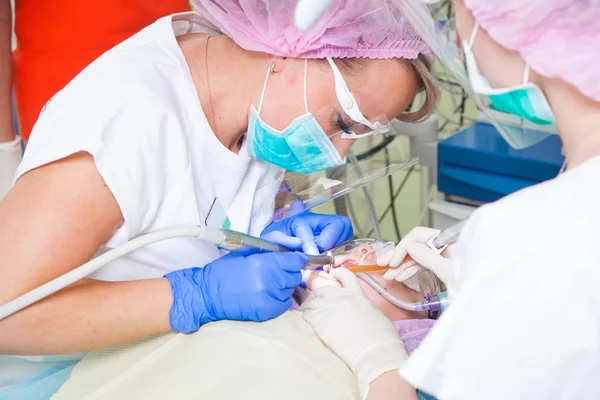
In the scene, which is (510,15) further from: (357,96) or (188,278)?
(188,278)

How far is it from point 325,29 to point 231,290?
55cm

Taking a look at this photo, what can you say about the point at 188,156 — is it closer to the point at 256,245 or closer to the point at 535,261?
the point at 256,245

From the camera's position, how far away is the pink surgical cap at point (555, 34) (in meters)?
0.73

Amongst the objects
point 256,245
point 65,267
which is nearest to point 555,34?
point 256,245

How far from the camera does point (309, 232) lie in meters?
1.51

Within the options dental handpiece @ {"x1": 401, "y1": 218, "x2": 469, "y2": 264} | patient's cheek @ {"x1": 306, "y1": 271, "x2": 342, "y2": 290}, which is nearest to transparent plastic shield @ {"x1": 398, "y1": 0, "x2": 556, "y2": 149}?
dental handpiece @ {"x1": 401, "y1": 218, "x2": 469, "y2": 264}

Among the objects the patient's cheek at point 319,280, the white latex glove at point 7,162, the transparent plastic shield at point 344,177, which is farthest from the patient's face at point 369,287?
the white latex glove at point 7,162

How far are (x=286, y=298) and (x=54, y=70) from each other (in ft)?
3.41

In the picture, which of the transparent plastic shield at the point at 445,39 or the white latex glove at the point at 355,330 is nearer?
the transparent plastic shield at the point at 445,39

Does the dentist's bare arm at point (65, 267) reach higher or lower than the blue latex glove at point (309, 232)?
higher

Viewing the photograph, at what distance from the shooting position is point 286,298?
1.24 metres

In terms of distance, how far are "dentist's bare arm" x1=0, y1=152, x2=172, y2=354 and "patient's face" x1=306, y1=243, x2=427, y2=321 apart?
1.25 feet

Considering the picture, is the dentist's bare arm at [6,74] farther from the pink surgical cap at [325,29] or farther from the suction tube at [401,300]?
the suction tube at [401,300]

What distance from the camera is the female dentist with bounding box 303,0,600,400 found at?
27.7 inches
